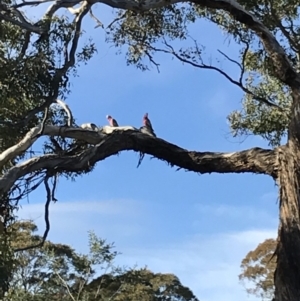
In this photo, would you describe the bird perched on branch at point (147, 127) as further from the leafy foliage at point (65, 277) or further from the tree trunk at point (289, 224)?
the leafy foliage at point (65, 277)

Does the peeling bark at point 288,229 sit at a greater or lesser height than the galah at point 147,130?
lesser

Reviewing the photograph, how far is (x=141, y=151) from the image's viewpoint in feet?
21.3

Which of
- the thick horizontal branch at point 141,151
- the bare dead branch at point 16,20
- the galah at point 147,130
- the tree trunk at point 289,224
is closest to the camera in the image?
the tree trunk at point 289,224

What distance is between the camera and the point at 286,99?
9297mm

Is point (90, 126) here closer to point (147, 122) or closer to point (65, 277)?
point (147, 122)

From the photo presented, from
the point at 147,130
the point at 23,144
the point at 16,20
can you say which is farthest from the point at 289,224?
the point at 16,20

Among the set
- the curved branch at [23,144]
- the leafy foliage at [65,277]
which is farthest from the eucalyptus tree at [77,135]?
the leafy foliage at [65,277]

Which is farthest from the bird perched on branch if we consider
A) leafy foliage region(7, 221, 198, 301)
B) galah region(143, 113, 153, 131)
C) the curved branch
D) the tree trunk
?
leafy foliage region(7, 221, 198, 301)

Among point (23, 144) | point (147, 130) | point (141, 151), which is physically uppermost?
point (147, 130)

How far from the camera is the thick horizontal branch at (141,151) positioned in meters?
6.02

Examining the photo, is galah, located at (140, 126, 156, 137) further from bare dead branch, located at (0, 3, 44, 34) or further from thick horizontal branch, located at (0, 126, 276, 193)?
bare dead branch, located at (0, 3, 44, 34)

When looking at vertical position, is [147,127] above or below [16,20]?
below

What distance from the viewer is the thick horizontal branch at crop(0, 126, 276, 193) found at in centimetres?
602

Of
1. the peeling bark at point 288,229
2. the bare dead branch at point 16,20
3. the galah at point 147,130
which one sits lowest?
the peeling bark at point 288,229
